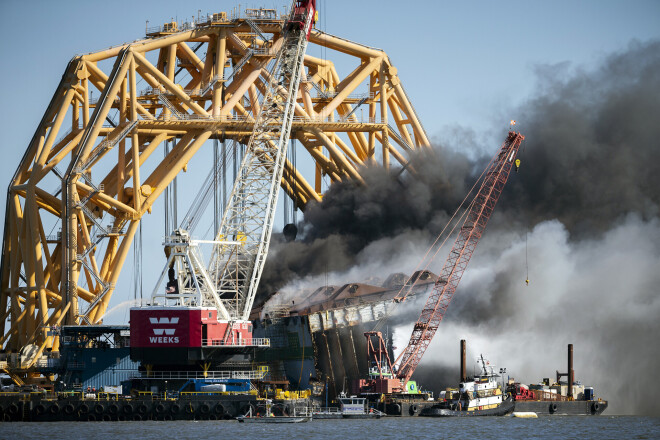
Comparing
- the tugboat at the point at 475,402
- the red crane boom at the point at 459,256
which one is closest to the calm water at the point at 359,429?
the tugboat at the point at 475,402

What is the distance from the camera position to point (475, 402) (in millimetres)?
110375

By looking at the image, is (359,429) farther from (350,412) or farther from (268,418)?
(350,412)

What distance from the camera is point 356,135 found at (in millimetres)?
139375

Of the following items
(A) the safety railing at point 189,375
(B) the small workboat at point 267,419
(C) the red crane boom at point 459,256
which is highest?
(C) the red crane boom at point 459,256

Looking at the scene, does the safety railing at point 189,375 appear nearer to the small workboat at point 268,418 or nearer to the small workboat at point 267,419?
the small workboat at point 268,418

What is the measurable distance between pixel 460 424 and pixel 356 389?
1468cm

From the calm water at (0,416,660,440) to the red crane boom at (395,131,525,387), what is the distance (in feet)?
49.6

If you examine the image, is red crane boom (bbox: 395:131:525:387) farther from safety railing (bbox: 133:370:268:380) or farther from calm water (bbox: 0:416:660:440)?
safety railing (bbox: 133:370:268:380)

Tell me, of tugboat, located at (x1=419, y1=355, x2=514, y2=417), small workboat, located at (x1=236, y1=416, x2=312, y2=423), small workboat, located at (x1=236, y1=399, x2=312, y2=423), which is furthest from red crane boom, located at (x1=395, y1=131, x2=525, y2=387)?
small workboat, located at (x1=236, y1=416, x2=312, y2=423)

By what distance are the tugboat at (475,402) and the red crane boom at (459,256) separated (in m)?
7.32

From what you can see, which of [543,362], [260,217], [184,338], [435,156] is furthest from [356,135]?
[184,338]

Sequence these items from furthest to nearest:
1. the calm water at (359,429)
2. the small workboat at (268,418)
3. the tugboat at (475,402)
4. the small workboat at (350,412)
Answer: the tugboat at (475,402)
the small workboat at (350,412)
the small workboat at (268,418)
the calm water at (359,429)

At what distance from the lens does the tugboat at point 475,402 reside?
110m

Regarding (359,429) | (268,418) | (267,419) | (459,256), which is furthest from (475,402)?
(459,256)
